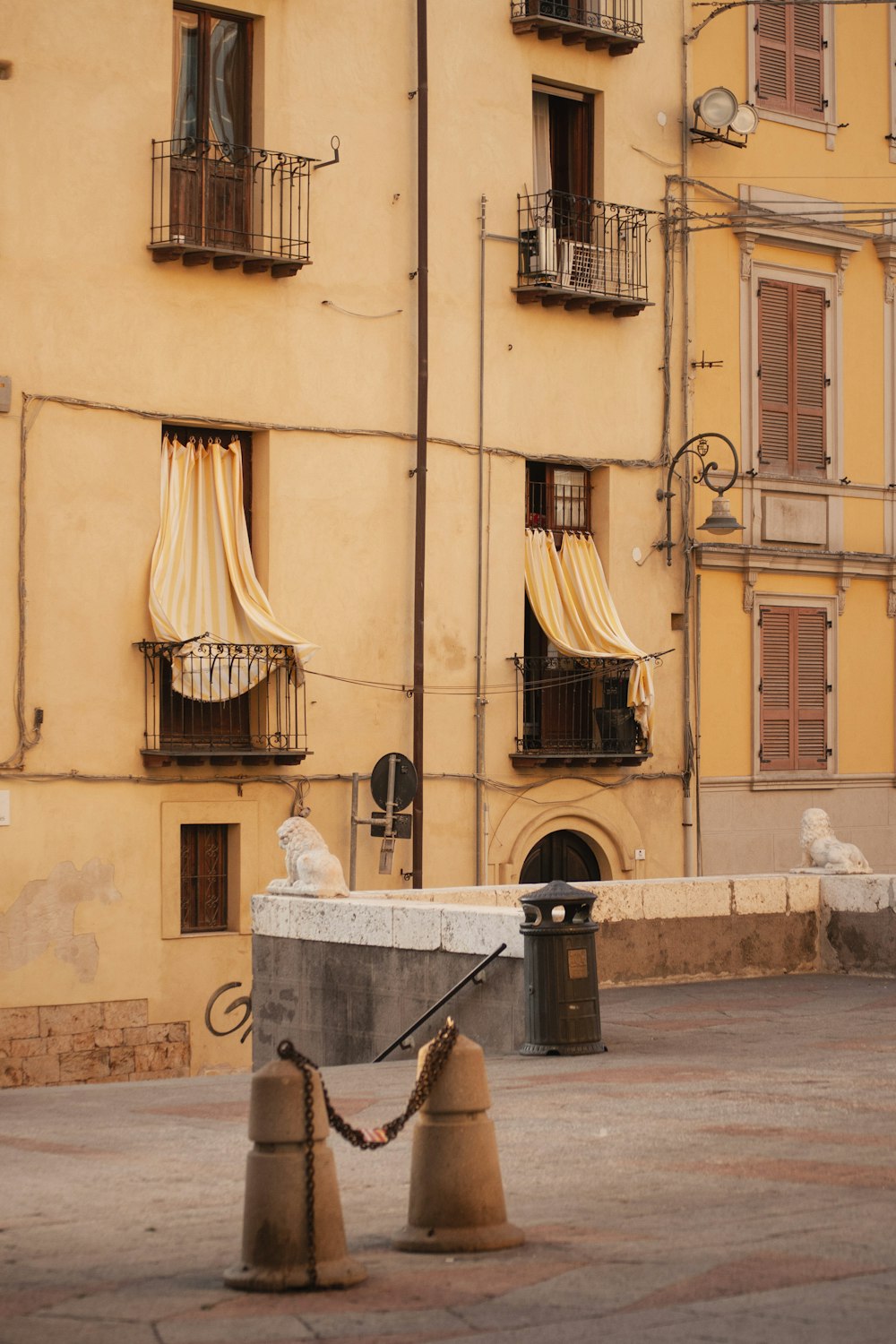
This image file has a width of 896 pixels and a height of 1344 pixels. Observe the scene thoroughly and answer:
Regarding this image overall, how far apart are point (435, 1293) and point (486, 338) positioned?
59.2 feet

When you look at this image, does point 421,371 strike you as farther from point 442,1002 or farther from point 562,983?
point 562,983

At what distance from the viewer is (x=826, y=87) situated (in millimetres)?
27156

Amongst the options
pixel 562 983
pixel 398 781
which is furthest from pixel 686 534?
pixel 562 983

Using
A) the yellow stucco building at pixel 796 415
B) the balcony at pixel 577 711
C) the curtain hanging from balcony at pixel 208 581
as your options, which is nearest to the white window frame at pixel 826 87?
the yellow stucco building at pixel 796 415

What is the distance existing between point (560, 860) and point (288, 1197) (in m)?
17.9

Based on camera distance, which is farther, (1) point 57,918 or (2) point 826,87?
(2) point 826,87

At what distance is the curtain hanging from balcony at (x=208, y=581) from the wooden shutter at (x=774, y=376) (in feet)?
24.5

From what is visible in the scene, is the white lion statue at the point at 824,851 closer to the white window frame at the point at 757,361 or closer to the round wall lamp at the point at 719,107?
the white window frame at the point at 757,361

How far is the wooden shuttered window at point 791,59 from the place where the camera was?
87.2 feet

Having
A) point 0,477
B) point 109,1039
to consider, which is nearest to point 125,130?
point 0,477

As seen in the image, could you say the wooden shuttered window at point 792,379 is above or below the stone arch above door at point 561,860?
above

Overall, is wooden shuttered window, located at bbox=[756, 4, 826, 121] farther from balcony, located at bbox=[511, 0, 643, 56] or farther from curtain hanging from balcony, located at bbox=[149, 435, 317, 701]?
curtain hanging from balcony, located at bbox=[149, 435, 317, 701]

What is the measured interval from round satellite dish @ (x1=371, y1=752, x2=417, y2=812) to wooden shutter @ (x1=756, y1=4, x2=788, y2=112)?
1044 centimetres

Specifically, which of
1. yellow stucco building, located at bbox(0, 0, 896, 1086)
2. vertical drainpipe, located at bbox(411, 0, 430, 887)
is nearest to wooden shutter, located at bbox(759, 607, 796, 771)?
yellow stucco building, located at bbox(0, 0, 896, 1086)
